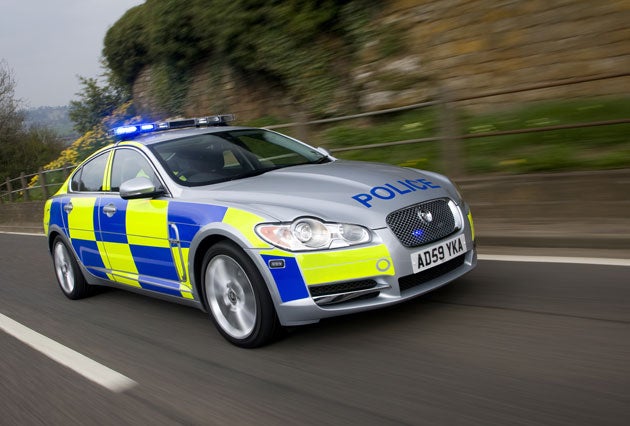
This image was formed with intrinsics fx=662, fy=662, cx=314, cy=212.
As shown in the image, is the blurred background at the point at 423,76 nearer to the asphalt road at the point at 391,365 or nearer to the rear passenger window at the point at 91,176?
the asphalt road at the point at 391,365

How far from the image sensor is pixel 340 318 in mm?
4516

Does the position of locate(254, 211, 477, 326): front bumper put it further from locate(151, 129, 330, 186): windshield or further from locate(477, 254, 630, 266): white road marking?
locate(477, 254, 630, 266): white road marking

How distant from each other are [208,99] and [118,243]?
12.5 metres

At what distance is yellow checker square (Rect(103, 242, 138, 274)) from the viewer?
17.2 ft

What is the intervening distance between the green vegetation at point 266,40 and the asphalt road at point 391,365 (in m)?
7.94

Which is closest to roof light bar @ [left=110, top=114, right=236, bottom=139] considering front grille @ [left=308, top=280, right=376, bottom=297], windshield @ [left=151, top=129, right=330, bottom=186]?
windshield @ [left=151, top=129, right=330, bottom=186]

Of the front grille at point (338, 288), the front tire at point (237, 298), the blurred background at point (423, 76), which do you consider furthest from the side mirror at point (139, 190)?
the blurred background at point (423, 76)

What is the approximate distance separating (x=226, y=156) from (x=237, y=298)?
1428 millimetres

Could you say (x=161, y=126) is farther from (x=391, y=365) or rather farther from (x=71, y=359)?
(x=391, y=365)

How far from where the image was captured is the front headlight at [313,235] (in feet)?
12.6

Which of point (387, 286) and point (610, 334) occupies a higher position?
point (387, 286)

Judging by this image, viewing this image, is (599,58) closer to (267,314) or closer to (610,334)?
(610,334)

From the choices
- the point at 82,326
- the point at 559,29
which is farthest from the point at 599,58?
the point at 82,326

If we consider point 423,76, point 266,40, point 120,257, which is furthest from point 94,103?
point 120,257
